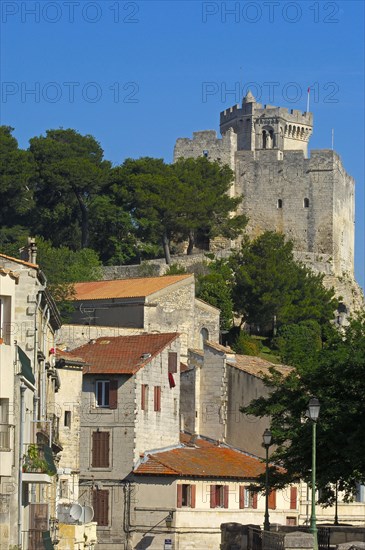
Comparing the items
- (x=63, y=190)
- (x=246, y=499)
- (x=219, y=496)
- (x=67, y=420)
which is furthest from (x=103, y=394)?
(x=63, y=190)

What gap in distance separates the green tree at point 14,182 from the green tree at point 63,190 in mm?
1014

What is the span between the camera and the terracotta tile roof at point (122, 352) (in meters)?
67.8

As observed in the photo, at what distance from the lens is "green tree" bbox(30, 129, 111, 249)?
120000mm

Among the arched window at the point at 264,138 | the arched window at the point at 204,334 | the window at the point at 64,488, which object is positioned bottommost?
the window at the point at 64,488

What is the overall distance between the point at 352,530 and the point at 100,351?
1084 inches

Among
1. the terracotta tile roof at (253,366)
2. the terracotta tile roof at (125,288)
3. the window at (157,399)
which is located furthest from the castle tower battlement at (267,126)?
the window at (157,399)

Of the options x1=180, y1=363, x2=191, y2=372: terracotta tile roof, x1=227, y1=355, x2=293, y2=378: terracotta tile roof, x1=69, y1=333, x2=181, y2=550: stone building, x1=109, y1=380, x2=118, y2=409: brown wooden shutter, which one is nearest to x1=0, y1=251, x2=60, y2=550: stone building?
x1=69, y1=333, x2=181, y2=550: stone building

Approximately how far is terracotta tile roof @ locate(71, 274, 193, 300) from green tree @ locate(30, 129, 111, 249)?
24.7 metres

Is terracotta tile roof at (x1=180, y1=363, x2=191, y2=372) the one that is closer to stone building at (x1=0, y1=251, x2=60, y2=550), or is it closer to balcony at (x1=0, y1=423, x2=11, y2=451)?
stone building at (x1=0, y1=251, x2=60, y2=550)

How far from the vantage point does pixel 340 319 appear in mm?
115688

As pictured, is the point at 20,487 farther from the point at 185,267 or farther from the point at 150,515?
the point at 185,267

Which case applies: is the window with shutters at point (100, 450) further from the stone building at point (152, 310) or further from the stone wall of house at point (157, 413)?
the stone building at point (152, 310)

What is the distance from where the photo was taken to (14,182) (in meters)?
119

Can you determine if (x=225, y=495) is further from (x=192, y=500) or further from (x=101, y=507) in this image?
(x=101, y=507)
